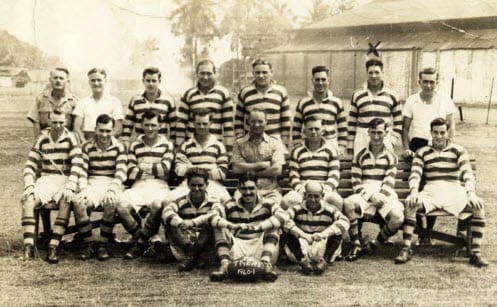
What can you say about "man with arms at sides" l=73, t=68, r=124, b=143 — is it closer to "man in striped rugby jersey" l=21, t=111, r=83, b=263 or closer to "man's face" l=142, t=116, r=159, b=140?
"man in striped rugby jersey" l=21, t=111, r=83, b=263

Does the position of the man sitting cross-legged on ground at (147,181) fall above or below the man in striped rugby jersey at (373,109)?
below

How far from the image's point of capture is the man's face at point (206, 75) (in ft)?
20.6

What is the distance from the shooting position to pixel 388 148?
19.8ft

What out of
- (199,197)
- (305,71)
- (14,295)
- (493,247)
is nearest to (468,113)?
(305,71)

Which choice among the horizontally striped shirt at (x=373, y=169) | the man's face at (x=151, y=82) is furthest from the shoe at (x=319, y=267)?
the man's face at (x=151, y=82)

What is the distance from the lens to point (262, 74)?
6.29m

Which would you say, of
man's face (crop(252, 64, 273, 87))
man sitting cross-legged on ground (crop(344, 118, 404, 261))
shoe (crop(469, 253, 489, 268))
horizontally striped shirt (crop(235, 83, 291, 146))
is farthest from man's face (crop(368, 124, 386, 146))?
shoe (crop(469, 253, 489, 268))

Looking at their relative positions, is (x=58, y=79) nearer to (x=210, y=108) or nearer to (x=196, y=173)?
(x=210, y=108)

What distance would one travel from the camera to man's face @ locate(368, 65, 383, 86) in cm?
628

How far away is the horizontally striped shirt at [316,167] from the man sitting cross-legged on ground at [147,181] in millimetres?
1343

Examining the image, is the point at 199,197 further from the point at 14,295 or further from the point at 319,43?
the point at 319,43

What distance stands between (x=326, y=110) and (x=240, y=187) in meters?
1.59

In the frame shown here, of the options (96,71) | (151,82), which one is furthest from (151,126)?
(96,71)

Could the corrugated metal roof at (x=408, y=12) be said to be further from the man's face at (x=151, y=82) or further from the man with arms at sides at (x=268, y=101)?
the man's face at (x=151, y=82)
